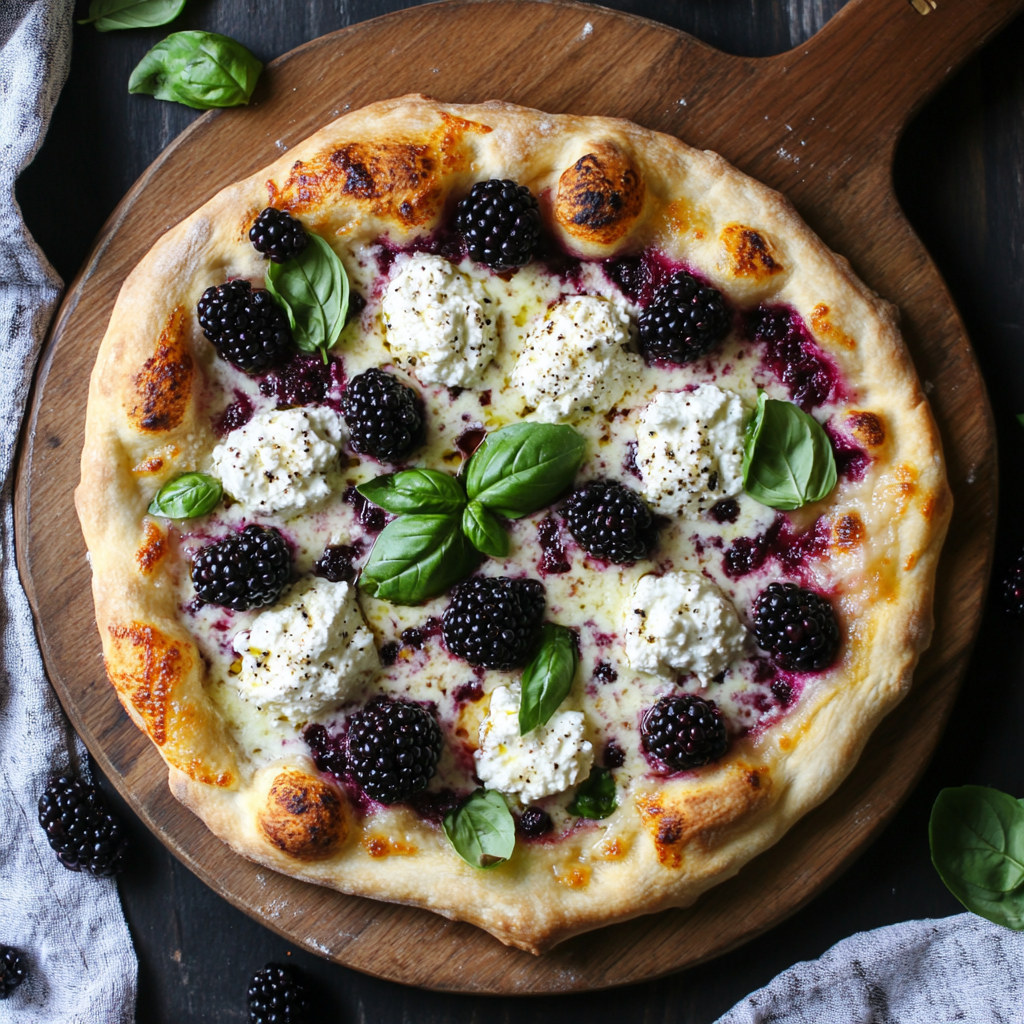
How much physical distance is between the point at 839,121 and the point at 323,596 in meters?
2.55

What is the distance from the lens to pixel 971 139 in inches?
144

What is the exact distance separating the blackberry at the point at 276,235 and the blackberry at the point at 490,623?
1.27 metres

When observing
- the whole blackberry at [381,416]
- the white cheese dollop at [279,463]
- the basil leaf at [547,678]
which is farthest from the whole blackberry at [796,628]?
the white cheese dollop at [279,463]

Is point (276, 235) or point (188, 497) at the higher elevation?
point (276, 235)

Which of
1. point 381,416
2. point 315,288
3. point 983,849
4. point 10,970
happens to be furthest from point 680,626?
point 10,970

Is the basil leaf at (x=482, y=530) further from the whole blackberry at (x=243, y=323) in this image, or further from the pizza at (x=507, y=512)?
the whole blackberry at (x=243, y=323)

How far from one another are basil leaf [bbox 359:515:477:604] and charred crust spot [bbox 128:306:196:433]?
0.84 metres

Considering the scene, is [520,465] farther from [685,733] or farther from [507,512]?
[685,733]

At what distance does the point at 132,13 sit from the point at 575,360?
226cm

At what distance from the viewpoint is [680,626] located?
310 centimetres

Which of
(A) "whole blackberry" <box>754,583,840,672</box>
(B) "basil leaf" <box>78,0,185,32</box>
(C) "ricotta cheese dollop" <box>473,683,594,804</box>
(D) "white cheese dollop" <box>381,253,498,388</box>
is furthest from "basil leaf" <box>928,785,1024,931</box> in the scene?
(B) "basil leaf" <box>78,0,185,32</box>

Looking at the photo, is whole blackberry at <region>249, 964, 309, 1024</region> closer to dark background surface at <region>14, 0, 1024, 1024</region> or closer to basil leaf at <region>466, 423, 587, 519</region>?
dark background surface at <region>14, 0, 1024, 1024</region>

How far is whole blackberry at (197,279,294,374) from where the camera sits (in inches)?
123

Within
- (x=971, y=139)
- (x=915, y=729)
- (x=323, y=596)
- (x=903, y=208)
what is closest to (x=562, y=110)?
(x=903, y=208)
